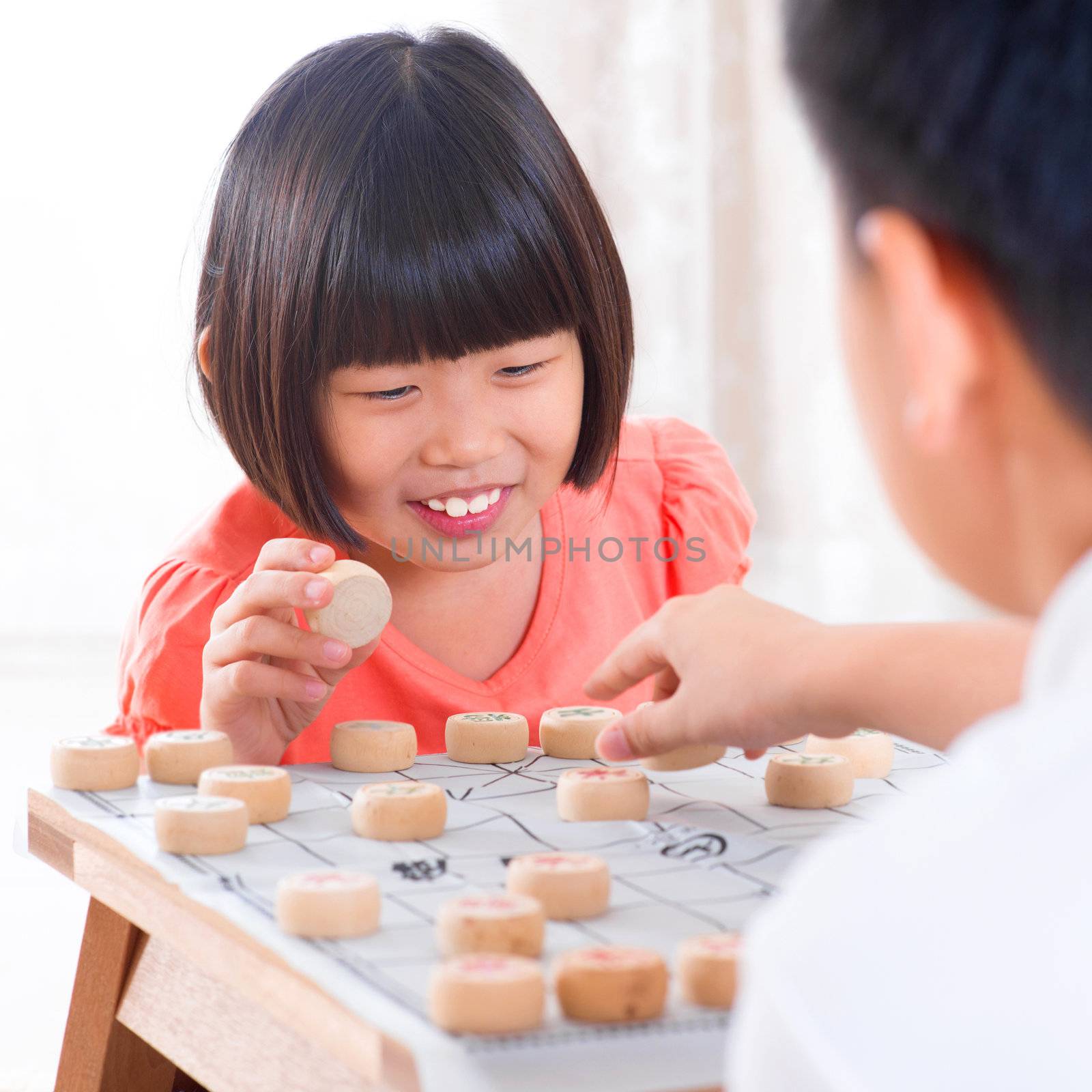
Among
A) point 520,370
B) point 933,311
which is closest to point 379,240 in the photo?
point 520,370

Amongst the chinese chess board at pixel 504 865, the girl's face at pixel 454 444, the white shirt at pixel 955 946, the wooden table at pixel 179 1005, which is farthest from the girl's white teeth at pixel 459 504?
the white shirt at pixel 955 946

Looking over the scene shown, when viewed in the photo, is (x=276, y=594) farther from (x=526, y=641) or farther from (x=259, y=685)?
(x=526, y=641)

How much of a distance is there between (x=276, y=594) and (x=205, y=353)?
32cm

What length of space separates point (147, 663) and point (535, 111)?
51 cm

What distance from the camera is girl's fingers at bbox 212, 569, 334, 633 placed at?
2.83 feet

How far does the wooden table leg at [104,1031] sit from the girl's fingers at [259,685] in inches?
7.3

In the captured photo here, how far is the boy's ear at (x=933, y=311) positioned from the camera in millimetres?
402

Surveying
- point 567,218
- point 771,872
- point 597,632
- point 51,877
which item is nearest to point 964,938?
point 771,872

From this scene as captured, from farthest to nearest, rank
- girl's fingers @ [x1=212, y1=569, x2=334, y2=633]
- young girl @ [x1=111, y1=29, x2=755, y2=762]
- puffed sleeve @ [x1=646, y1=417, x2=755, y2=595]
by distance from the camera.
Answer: puffed sleeve @ [x1=646, y1=417, x2=755, y2=595] < young girl @ [x1=111, y1=29, x2=755, y2=762] < girl's fingers @ [x1=212, y1=569, x2=334, y2=633]

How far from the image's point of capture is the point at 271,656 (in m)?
0.94

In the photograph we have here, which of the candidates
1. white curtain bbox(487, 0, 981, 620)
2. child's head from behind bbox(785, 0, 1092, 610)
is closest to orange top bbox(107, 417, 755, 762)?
child's head from behind bbox(785, 0, 1092, 610)

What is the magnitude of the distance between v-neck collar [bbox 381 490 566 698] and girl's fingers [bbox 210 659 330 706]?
283mm

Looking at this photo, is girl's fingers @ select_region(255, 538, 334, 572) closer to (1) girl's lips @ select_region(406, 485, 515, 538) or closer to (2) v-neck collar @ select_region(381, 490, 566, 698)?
(1) girl's lips @ select_region(406, 485, 515, 538)

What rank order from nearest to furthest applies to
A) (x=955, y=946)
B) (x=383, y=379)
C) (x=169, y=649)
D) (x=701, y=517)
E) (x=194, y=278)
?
(x=955, y=946) → (x=383, y=379) → (x=169, y=649) → (x=701, y=517) → (x=194, y=278)
